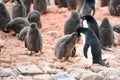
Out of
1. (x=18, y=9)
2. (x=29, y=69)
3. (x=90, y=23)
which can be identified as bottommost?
(x=29, y=69)

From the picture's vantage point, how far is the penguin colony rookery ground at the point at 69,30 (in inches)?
339

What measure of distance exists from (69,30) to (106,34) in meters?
1.04

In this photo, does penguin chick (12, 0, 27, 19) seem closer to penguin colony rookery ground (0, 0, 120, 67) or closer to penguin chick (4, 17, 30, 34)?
penguin colony rookery ground (0, 0, 120, 67)

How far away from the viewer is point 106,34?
11.0 meters

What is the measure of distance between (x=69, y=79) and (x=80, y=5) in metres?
8.51

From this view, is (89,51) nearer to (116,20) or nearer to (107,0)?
(116,20)

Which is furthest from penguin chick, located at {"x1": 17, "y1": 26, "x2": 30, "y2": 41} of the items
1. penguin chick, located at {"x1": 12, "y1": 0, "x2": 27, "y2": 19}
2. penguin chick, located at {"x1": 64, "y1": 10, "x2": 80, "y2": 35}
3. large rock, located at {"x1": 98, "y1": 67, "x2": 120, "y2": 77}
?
large rock, located at {"x1": 98, "y1": 67, "x2": 120, "y2": 77}

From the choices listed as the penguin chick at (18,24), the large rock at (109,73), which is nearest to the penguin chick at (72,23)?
the penguin chick at (18,24)

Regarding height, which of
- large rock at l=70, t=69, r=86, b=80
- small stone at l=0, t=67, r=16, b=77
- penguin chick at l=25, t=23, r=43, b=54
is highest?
penguin chick at l=25, t=23, r=43, b=54

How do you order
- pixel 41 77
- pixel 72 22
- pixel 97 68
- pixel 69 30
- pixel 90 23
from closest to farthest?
pixel 41 77 → pixel 97 68 → pixel 90 23 → pixel 72 22 → pixel 69 30

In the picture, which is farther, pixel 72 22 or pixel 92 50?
pixel 72 22

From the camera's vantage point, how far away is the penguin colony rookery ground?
8610 mm

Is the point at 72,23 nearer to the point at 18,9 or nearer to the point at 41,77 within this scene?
the point at 18,9

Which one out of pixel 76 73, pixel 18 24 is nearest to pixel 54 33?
pixel 18 24
